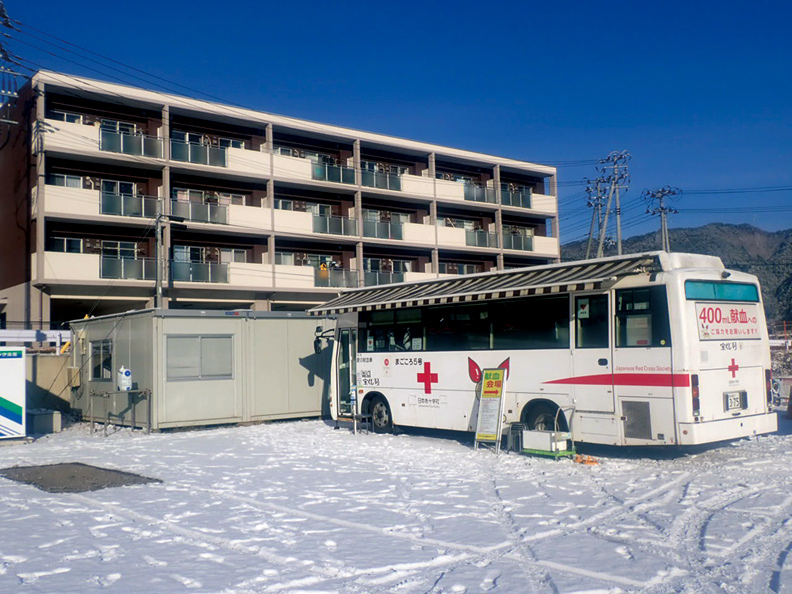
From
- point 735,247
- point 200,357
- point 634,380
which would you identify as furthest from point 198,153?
point 735,247

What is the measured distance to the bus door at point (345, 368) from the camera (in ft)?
57.0

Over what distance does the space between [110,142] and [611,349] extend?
83.0 ft

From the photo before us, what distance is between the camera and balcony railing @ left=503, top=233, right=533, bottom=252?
1706 inches

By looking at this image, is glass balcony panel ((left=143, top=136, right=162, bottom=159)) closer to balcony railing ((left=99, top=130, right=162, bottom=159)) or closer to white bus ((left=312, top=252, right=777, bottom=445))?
balcony railing ((left=99, top=130, right=162, bottom=159))

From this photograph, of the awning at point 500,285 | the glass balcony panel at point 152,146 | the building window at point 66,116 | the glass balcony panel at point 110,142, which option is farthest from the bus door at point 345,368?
the building window at point 66,116

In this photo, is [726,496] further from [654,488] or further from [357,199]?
[357,199]

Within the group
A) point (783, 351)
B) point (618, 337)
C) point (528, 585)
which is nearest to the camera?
point (528, 585)

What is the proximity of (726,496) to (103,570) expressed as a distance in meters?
6.73

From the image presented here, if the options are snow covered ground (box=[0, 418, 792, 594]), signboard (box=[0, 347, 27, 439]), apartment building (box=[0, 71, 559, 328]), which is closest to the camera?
snow covered ground (box=[0, 418, 792, 594])

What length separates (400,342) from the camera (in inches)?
621

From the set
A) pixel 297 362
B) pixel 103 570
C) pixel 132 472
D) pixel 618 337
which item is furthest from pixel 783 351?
pixel 103 570

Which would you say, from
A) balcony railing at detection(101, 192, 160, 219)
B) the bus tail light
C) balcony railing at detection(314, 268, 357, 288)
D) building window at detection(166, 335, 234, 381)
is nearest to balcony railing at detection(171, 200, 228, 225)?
balcony railing at detection(101, 192, 160, 219)

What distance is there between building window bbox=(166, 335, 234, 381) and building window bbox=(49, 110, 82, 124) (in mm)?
16884

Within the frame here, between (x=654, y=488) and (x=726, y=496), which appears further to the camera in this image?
(x=654, y=488)
